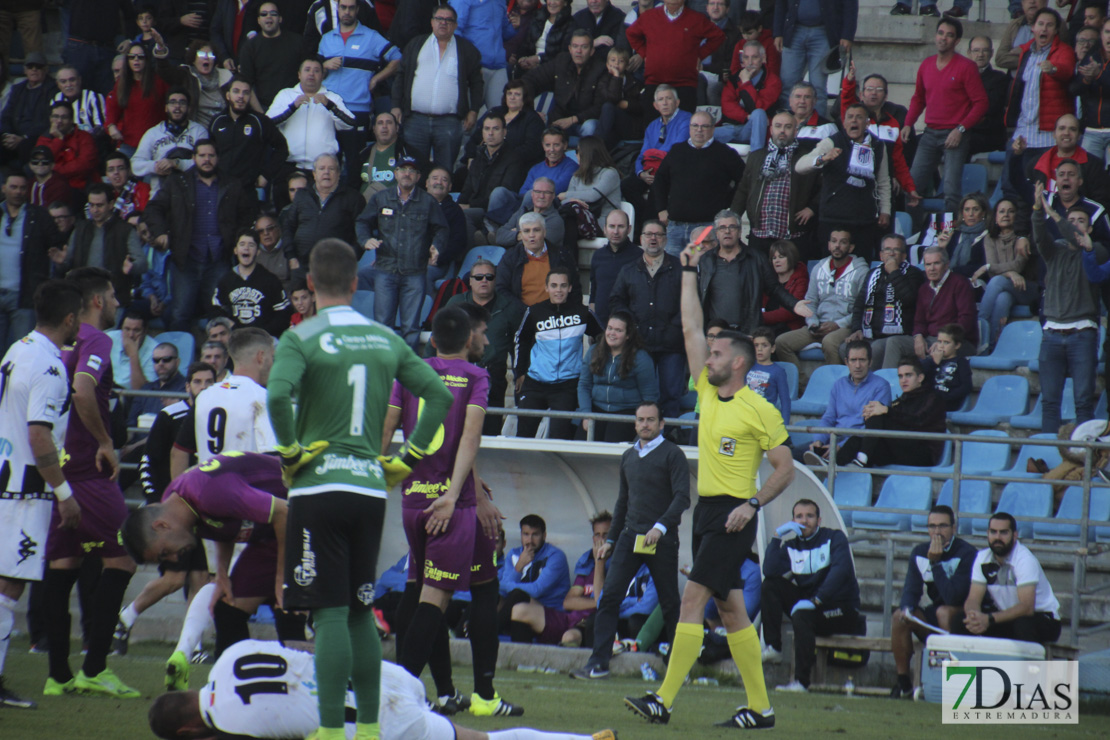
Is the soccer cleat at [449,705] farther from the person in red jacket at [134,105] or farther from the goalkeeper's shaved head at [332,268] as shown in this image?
the person in red jacket at [134,105]

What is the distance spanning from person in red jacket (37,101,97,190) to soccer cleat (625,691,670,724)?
11.0 metres

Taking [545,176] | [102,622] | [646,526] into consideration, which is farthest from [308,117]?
[102,622]

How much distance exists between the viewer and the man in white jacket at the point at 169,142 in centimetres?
1446

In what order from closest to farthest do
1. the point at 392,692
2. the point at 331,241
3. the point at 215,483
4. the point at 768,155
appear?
the point at 392,692 → the point at 331,241 → the point at 215,483 → the point at 768,155

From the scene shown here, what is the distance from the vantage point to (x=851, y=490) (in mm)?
11383

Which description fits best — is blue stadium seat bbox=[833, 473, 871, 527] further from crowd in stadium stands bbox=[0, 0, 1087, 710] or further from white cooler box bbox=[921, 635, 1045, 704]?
white cooler box bbox=[921, 635, 1045, 704]

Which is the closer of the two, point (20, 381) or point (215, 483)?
point (215, 483)

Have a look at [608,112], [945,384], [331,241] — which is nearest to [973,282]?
[945,384]

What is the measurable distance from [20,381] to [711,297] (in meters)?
7.26

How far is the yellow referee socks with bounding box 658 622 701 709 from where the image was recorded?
6.55m

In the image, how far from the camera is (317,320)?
4789mm

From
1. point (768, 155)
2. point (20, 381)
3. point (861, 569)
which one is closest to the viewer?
point (20, 381)

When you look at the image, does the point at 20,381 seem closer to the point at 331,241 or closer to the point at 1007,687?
the point at 331,241

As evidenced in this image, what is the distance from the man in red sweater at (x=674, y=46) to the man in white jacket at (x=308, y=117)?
3.62m
